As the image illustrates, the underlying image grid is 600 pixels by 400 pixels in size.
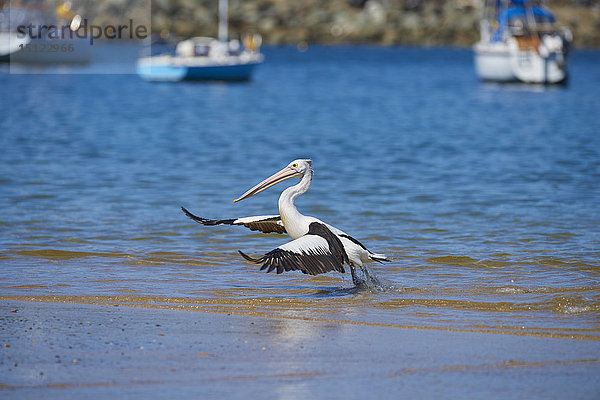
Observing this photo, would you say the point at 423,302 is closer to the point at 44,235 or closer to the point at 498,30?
the point at 44,235

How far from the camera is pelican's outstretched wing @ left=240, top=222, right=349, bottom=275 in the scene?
7.28m

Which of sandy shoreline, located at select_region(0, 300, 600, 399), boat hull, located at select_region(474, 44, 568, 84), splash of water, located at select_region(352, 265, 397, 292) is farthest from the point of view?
boat hull, located at select_region(474, 44, 568, 84)

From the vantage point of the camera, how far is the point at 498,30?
1714 inches

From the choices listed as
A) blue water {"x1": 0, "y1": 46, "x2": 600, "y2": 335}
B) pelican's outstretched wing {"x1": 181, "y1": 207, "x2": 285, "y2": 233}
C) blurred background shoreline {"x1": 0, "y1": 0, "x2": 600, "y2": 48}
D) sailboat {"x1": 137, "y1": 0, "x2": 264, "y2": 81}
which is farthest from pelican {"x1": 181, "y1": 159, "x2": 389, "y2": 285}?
blurred background shoreline {"x1": 0, "y1": 0, "x2": 600, "y2": 48}

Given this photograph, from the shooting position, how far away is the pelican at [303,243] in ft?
24.2

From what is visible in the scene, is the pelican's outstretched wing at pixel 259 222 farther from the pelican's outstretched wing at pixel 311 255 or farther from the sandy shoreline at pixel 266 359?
the sandy shoreline at pixel 266 359

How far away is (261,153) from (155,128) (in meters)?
6.46

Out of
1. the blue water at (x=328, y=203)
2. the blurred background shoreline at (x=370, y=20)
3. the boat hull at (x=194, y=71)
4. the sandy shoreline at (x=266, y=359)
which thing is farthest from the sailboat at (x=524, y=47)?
the blurred background shoreline at (x=370, y=20)

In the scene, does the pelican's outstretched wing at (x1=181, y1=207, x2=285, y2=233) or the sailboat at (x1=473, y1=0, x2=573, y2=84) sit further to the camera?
the sailboat at (x1=473, y1=0, x2=573, y2=84)

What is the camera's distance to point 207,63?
4484 centimetres

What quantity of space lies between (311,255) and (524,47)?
118 feet

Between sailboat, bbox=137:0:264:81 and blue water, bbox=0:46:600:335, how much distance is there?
1009 cm

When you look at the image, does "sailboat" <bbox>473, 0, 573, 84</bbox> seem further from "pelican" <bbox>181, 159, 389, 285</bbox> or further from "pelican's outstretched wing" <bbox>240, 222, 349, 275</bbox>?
"pelican's outstretched wing" <bbox>240, 222, 349, 275</bbox>

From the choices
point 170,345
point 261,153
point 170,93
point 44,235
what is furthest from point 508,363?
point 170,93
